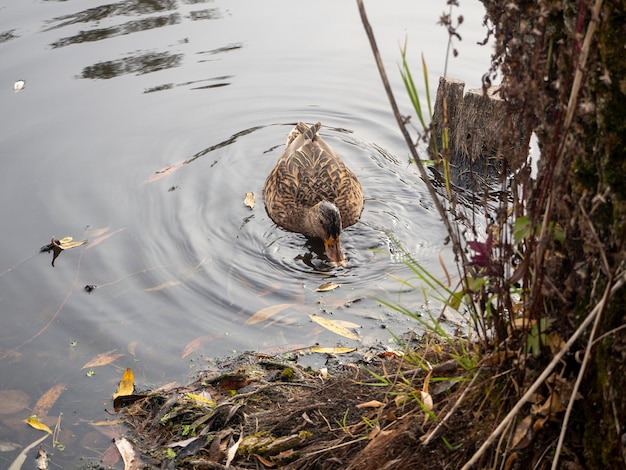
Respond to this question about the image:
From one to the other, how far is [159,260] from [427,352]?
3679 millimetres

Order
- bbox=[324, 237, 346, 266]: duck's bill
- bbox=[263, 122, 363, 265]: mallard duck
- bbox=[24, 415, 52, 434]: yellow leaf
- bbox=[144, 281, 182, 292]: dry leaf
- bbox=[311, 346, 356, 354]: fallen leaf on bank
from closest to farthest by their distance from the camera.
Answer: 1. bbox=[24, 415, 52, 434]: yellow leaf
2. bbox=[311, 346, 356, 354]: fallen leaf on bank
3. bbox=[144, 281, 182, 292]: dry leaf
4. bbox=[324, 237, 346, 266]: duck's bill
5. bbox=[263, 122, 363, 265]: mallard duck

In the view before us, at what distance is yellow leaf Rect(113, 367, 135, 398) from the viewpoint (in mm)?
5043

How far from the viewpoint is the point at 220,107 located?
9.43m

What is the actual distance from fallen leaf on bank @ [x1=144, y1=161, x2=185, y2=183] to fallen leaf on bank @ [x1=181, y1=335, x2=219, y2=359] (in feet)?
9.37

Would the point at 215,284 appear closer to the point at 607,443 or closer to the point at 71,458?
the point at 71,458

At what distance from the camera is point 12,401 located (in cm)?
507

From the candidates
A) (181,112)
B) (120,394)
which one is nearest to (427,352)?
(120,394)

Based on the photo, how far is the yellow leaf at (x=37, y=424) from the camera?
4.79 m

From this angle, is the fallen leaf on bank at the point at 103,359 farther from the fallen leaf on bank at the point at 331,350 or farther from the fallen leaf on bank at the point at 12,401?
the fallen leaf on bank at the point at 331,350

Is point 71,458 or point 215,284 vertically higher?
point 215,284

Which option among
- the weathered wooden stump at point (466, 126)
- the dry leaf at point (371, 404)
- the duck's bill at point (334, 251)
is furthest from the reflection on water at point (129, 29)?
the dry leaf at point (371, 404)

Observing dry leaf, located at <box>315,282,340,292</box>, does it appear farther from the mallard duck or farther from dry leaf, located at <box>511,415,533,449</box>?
dry leaf, located at <box>511,415,533,449</box>

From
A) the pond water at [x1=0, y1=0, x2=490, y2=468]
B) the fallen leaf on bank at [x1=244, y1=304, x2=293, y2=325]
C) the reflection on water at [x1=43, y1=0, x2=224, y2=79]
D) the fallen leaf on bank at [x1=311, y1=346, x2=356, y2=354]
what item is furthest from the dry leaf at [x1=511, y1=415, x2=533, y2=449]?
the reflection on water at [x1=43, y1=0, x2=224, y2=79]

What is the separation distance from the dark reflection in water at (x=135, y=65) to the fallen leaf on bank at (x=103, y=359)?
5522 mm
